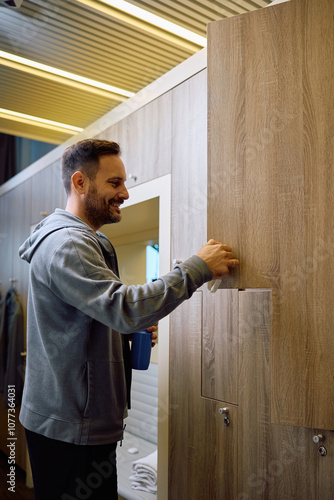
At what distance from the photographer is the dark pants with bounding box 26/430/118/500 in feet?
3.48

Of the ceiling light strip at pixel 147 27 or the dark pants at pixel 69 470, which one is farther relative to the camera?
the ceiling light strip at pixel 147 27

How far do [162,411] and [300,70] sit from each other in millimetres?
1186

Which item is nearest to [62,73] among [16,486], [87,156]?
[87,156]

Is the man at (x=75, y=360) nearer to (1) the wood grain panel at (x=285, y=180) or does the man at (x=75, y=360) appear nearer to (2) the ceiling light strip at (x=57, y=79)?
(1) the wood grain panel at (x=285, y=180)

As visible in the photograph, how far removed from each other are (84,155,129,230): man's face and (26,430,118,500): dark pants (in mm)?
579

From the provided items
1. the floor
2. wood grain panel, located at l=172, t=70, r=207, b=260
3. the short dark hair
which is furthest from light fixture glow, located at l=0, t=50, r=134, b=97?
the floor

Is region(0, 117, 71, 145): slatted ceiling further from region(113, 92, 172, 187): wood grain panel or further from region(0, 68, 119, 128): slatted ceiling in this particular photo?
region(113, 92, 172, 187): wood grain panel

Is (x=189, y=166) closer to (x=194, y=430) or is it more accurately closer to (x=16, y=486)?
(x=194, y=430)

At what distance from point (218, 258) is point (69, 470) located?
625 millimetres

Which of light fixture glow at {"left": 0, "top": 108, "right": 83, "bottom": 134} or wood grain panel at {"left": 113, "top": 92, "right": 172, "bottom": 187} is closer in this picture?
wood grain panel at {"left": 113, "top": 92, "right": 172, "bottom": 187}

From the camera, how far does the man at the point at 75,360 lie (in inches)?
39.0

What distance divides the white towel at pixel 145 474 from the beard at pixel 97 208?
102 centimetres

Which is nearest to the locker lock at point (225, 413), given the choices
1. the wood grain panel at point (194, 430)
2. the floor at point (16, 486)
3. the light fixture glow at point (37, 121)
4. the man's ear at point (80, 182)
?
the wood grain panel at point (194, 430)

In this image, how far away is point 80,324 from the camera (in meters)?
1.07
